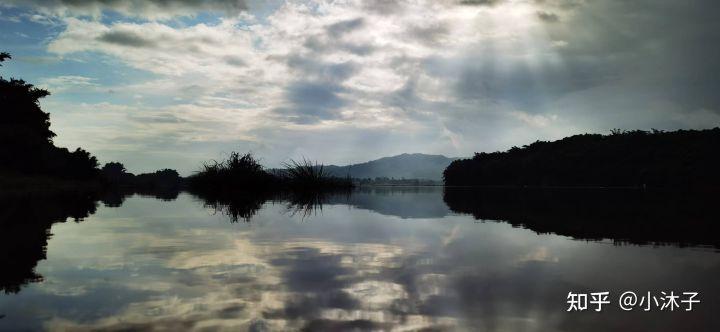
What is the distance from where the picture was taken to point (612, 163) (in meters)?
75.8

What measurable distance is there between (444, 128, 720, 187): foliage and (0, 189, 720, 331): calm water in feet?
235

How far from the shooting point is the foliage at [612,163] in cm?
6562

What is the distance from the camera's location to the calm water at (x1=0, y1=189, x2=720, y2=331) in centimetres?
217

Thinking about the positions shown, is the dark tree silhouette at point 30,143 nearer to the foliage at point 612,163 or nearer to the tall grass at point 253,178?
the tall grass at point 253,178

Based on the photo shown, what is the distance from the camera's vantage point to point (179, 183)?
41.3 m

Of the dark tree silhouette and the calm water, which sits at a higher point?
the dark tree silhouette

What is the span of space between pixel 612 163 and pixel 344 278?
83.9m

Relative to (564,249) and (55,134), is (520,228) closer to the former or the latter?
(564,249)

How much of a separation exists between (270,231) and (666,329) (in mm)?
4221

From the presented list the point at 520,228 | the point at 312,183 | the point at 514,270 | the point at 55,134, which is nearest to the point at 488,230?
the point at 520,228

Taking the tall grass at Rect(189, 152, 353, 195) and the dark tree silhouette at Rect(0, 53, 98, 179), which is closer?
the tall grass at Rect(189, 152, 353, 195)

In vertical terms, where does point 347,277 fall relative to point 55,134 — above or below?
below

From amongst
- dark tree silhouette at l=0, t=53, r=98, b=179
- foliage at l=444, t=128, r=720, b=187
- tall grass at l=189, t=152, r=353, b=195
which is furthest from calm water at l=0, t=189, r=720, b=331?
foliage at l=444, t=128, r=720, b=187

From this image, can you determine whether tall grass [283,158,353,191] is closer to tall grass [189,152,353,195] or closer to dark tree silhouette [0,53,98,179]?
tall grass [189,152,353,195]
